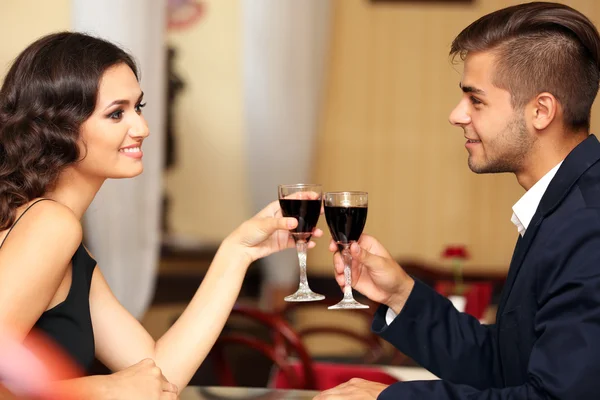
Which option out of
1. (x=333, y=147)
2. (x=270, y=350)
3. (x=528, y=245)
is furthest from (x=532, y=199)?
(x=333, y=147)

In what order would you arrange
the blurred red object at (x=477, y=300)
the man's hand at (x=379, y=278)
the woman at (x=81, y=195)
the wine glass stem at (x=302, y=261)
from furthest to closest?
the blurred red object at (x=477, y=300), the man's hand at (x=379, y=278), the wine glass stem at (x=302, y=261), the woman at (x=81, y=195)

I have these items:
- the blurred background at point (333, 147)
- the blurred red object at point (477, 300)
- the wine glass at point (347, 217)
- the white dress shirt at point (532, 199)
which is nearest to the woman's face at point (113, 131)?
the wine glass at point (347, 217)

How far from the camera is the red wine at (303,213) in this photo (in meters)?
1.78

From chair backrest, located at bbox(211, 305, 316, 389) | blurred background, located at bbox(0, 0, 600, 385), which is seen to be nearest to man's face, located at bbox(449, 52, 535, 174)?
chair backrest, located at bbox(211, 305, 316, 389)

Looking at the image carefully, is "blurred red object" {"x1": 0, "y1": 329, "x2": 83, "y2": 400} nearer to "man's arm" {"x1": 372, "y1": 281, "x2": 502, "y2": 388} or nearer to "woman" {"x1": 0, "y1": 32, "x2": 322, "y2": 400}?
"woman" {"x1": 0, "y1": 32, "x2": 322, "y2": 400}

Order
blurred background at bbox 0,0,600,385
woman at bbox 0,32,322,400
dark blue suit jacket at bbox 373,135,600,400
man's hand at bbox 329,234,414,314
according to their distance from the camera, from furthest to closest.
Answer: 1. blurred background at bbox 0,0,600,385
2. man's hand at bbox 329,234,414,314
3. woman at bbox 0,32,322,400
4. dark blue suit jacket at bbox 373,135,600,400

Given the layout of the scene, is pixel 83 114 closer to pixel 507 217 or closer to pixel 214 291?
pixel 214 291

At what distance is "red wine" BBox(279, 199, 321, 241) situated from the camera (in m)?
1.78

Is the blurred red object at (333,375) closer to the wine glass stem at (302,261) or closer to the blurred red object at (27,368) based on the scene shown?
the wine glass stem at (302,261)

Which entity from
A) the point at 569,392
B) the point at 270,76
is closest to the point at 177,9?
the point at 270,76

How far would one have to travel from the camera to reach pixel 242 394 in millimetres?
1824

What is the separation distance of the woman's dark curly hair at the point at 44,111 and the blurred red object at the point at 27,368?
1.09ft

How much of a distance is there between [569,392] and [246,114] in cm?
419

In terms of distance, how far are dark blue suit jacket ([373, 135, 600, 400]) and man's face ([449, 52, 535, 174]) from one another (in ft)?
0.53
